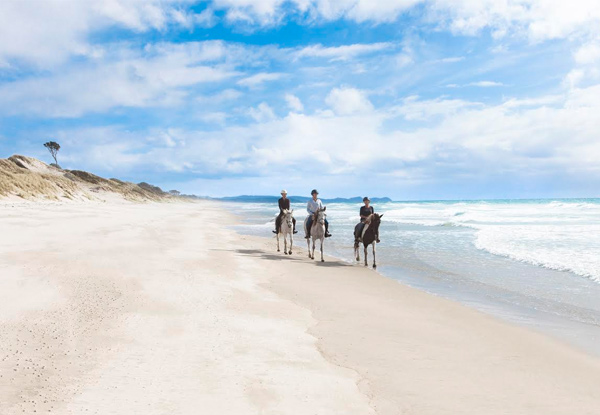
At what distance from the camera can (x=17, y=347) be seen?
5551 mm

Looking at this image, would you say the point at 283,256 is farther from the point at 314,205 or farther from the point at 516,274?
the point at 516,274

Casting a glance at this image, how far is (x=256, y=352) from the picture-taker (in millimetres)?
5730

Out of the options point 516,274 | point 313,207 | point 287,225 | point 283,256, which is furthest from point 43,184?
point 516,274

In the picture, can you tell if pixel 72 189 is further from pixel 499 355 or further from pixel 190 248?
pixel 499 355

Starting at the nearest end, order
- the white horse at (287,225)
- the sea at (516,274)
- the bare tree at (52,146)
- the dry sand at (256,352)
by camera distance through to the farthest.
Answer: the dry sand at (256,352) < the sea at (516,274) < the white horse at (287,225) < the bare tree at (52,146)

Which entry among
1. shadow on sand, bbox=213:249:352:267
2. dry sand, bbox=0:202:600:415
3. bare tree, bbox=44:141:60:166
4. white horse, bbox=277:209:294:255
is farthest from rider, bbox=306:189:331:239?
bare tree, bbox=44:141:60:166

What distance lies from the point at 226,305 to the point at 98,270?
16.0ft

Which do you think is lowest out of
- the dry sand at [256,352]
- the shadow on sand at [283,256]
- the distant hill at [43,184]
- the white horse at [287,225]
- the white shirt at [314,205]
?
the dry sand at [256,352]

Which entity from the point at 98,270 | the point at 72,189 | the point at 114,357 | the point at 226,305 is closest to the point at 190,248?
the point at 98,270

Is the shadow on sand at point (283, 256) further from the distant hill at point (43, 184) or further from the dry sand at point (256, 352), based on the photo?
the distant hill at point (43, 184)

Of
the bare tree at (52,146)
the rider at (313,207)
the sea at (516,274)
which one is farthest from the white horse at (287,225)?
the bare tree at (52,146)

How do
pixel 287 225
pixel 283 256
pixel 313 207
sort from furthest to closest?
pixel 287 225, pixel 313 207, pixel 283 256

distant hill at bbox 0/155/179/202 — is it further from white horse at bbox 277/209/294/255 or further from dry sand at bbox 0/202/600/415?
dry sand at bbox 0/202/600/415

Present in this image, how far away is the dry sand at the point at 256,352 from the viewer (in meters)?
4.41
